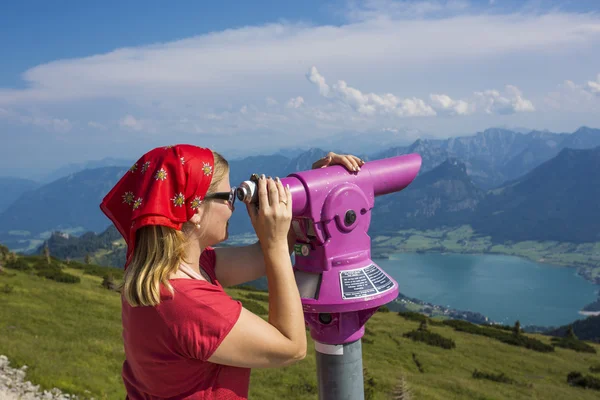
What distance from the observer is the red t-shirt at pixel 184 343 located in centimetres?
184

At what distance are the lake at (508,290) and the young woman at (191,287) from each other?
455 ft

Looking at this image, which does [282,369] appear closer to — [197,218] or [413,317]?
[197,218]

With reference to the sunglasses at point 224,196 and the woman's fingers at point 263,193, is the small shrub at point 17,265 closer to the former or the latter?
the sunglasses at point 224,196

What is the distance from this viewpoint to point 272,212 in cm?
193

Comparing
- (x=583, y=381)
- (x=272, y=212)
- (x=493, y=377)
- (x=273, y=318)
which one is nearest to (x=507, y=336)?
(x=583, y=381)

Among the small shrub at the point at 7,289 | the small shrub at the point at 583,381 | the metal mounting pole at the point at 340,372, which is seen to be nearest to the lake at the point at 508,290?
the small shrub at the point at 583,381

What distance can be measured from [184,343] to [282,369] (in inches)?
414

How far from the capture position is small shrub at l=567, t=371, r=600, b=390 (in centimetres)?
1772

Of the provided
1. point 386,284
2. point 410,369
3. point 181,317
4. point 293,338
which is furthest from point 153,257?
point 410,369

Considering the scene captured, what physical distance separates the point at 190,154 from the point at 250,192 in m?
0.28

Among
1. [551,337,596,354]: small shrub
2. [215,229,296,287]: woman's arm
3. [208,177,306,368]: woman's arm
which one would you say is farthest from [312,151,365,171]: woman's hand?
[551,337,596,354]: small shrub

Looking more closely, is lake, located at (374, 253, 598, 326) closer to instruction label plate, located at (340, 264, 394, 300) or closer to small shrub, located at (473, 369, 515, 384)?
small shrub, located at (473, 369, 515, 384)

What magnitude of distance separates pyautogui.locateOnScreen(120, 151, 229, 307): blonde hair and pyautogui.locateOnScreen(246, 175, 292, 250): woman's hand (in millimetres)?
315

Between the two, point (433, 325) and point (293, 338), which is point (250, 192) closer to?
point (293, 338)
